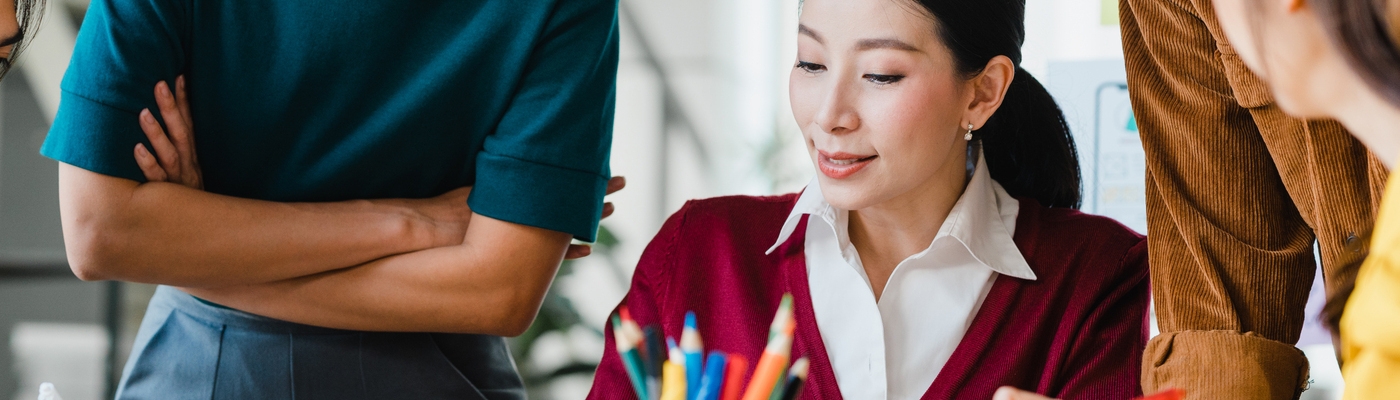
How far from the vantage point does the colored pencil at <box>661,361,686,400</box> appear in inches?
24.5

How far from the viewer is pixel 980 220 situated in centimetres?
135

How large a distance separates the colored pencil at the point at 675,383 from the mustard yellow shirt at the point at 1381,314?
36 cm

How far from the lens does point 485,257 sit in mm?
1183

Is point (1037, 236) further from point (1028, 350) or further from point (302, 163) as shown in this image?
point (302, 163)

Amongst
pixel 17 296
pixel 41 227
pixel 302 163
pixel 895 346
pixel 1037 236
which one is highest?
pixel 302 163

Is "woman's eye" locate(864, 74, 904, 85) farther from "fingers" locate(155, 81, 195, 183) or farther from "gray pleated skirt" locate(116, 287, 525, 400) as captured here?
"fingers" locate(155, 81, 195, 183)

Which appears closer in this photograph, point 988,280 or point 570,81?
point 570,81

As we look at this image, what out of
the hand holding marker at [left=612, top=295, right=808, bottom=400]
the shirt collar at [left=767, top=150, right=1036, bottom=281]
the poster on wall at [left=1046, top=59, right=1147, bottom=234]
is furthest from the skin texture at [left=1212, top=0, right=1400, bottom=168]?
the poster on wall at [left=1046, top=59, right=1147, bottom=234]

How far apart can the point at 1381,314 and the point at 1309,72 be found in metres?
0.13

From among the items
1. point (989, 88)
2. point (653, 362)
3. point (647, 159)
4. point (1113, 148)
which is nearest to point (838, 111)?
point (989, 88)

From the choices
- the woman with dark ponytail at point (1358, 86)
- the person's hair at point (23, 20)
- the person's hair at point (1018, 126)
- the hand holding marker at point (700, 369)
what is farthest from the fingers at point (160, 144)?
the woman with dark ponytail at point (1358, 86)

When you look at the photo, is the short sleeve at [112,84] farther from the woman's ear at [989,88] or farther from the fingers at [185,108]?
the woman's ear at [989,88]

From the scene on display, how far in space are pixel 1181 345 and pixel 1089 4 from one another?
1.86 metres

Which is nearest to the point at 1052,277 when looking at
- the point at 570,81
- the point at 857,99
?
the point at 857,99
